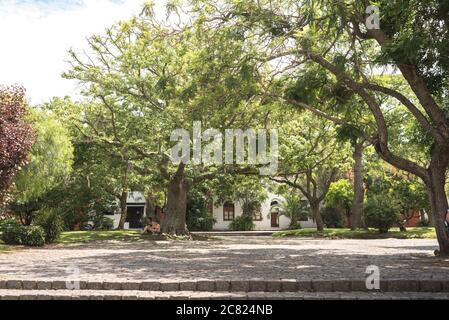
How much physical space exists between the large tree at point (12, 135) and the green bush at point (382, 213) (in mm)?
20540

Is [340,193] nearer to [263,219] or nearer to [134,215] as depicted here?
[263,219]

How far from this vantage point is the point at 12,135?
16719 mm

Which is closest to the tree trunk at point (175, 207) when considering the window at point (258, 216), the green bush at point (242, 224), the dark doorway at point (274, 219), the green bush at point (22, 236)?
the green bush at point (22, 236)

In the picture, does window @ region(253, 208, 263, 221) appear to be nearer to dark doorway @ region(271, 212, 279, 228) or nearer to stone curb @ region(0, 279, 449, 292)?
dark doorway @ region(271, 212, 279, 228)

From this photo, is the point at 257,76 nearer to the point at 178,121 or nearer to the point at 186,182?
the point at 178,121

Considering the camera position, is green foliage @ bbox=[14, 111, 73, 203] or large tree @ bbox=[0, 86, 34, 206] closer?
large tree @ bbox=[0, 86, 34, 206]

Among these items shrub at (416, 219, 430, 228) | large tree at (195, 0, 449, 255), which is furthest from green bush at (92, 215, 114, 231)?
large tree at (195, 0, 449, 255)

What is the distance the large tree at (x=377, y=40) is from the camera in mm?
11352

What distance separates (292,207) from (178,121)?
28.8 m

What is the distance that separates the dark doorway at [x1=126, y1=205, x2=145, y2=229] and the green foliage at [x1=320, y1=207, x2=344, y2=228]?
71.4ft

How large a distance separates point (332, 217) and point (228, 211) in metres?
12.3

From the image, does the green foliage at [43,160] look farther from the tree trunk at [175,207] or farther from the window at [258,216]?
the window at [258,216]

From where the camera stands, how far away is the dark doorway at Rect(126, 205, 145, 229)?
57938mm
